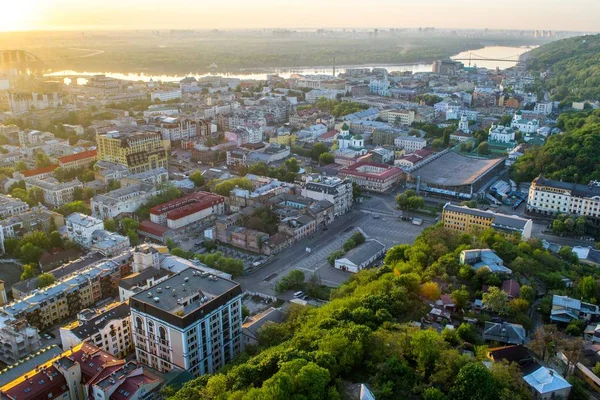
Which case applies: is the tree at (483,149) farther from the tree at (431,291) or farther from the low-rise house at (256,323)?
the low-rise house at (256,323)

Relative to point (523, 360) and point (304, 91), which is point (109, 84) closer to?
point (304, 91)

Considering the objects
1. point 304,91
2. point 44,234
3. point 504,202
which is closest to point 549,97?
point 304,91

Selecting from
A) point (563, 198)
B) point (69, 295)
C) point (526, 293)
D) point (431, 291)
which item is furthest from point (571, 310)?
point (69, 295)

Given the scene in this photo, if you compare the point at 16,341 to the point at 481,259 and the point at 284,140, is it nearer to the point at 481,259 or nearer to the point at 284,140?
the point at 481,259

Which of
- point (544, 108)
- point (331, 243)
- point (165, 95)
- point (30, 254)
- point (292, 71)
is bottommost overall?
point (331, 243)

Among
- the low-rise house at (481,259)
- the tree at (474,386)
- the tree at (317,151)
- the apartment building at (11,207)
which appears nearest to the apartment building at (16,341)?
the apartment building at (11,207)

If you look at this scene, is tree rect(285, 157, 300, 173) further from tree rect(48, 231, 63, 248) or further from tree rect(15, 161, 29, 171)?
tree rect(15, 161, 29, 171)

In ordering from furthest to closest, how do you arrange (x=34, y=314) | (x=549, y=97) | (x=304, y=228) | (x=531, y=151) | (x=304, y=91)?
(x=304, y=91) → (x=549, y=97) → (x=531, y=151) → (x=304, y=228) → (x=34, y=314)
